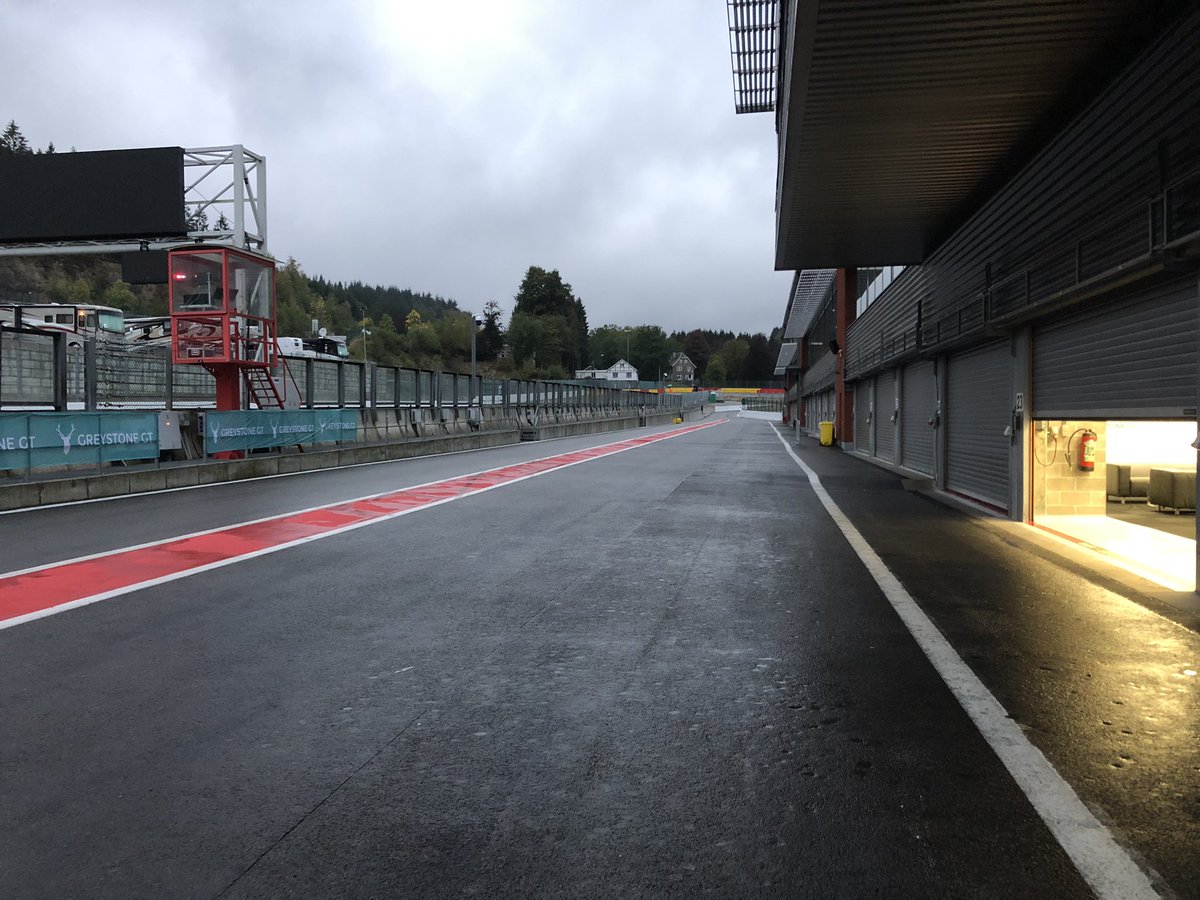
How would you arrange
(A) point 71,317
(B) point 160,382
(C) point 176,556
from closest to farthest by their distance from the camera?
1. (C) point 176,556
2. (B) point 160,382
3. (A) point 71,317

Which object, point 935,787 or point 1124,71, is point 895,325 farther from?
point 935,787

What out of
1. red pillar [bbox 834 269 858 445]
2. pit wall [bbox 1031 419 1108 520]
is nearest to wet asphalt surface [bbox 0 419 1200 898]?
pit wall [bbox 1031 419 1108 520]

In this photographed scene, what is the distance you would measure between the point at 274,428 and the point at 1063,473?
54.8 ft

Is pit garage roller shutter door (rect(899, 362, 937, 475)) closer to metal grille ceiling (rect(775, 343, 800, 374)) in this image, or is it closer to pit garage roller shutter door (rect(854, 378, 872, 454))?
pit garage roller shutter door (rect(854, 378, 872, 454))

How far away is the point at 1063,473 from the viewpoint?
12.4 metres

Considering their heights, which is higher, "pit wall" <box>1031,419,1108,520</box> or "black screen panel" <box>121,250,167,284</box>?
"black screen panel" <box>121,250,167,284</box>

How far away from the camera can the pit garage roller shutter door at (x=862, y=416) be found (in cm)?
3008

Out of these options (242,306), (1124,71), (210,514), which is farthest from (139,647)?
(242,306)

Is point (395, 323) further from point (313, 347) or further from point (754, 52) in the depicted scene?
A: point (754, 52)

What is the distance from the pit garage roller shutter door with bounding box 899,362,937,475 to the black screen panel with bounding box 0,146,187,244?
20.9 m

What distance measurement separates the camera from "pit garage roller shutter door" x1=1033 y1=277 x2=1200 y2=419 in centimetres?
796

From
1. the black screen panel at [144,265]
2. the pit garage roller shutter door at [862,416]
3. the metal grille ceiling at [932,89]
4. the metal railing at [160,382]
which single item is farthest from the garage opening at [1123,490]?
the black screen panel at [144,265]

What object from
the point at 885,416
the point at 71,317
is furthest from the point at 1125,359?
the point at 71,317

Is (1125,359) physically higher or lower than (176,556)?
higher
